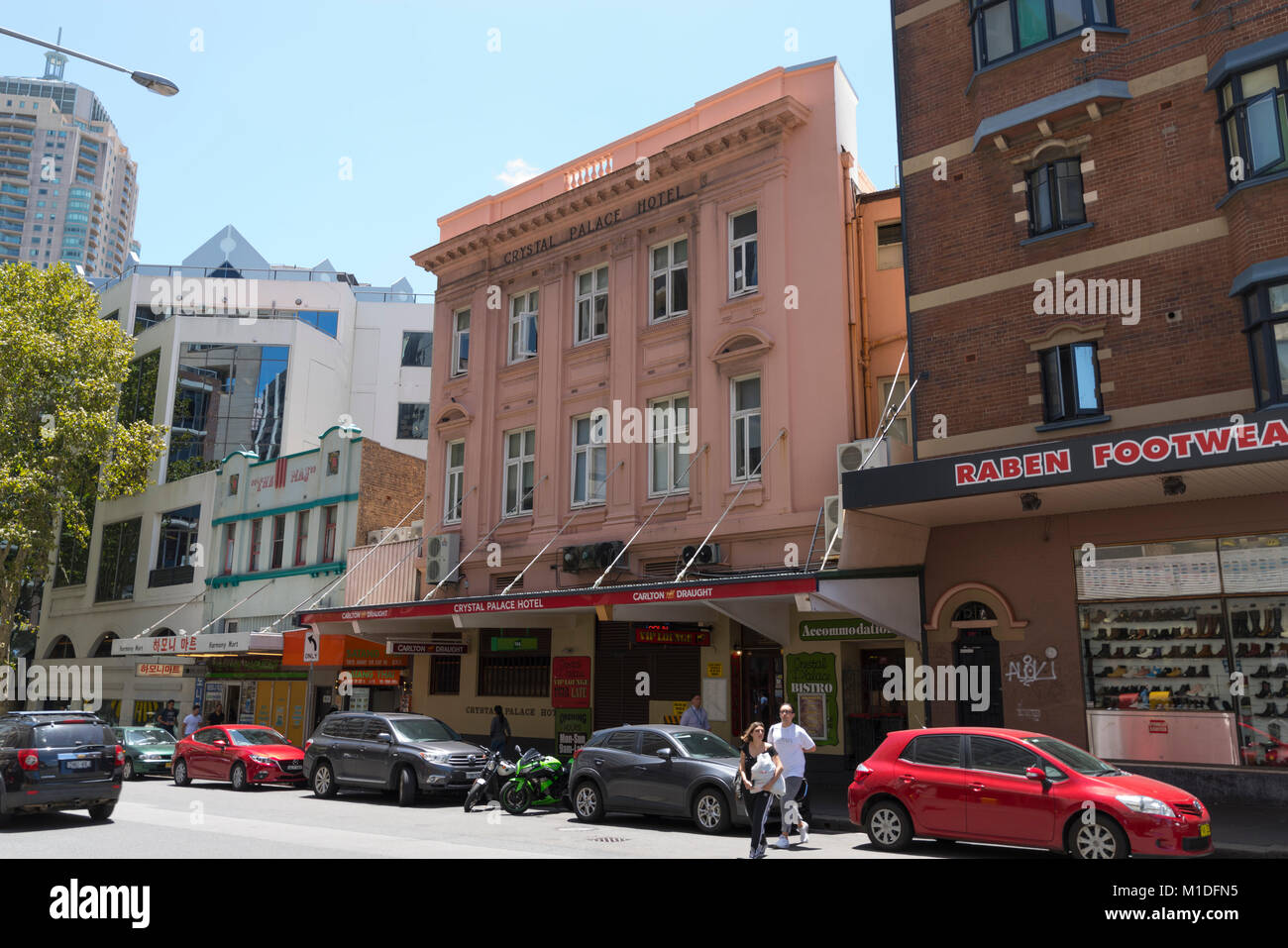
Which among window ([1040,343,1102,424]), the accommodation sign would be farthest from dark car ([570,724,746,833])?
the accommodation sign

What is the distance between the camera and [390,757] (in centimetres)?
1822

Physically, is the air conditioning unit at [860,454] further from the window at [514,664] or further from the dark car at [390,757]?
the window at [514,664]

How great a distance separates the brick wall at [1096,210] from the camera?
15127mm

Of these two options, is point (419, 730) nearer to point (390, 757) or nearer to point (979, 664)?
point (390, 757)

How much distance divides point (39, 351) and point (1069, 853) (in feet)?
118

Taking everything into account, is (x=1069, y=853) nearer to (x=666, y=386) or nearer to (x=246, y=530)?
(x=666, y=386)

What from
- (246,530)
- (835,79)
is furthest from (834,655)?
(246,530)

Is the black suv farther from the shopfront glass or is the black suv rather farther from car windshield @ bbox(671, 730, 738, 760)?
the shopfront glass

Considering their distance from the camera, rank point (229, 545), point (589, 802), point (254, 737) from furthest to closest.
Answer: point (229, 545) < point (254, 737) < point (589, 802)

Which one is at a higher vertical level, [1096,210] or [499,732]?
[1096,210]

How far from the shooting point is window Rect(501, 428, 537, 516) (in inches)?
993

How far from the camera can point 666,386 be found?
893 inches

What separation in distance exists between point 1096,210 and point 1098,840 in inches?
420

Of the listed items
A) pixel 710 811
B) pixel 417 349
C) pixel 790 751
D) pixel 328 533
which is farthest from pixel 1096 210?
pixel 417 349
